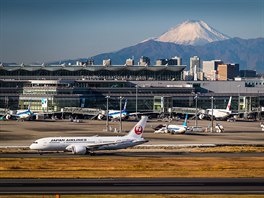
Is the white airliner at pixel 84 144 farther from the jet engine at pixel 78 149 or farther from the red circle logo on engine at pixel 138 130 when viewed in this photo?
the red circle logo on engine at pixel 138 130

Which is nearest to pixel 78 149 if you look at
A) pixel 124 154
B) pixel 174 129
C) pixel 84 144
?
pixel 84 144

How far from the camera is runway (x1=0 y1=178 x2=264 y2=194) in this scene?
62750mm

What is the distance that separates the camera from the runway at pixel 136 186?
62750 millimetres

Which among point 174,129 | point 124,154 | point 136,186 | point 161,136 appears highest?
point 136,186

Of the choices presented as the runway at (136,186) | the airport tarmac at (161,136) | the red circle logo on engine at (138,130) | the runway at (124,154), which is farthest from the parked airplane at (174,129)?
the runway at (136,186)

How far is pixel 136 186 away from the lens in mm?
66188

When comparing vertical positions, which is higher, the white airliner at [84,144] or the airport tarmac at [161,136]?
the white airliner at [84,144]

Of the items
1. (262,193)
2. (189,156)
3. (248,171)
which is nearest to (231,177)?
(248,171)

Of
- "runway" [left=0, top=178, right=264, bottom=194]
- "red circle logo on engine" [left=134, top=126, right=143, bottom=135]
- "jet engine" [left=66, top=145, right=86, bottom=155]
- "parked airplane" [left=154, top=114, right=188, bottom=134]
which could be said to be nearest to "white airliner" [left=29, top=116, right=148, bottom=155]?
"jet engine" [left=66, top=145, right=86, bottom=155]

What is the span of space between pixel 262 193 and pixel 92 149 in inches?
1675

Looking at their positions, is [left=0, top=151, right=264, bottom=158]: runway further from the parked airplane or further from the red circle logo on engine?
the parked airplane

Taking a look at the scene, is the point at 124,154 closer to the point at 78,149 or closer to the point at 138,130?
the point at 138,130

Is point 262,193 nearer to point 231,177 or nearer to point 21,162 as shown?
point 231,177

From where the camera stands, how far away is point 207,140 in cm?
13175
